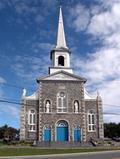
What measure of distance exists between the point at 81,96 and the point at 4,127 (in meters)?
48.6

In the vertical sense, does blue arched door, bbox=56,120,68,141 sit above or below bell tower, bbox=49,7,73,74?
below

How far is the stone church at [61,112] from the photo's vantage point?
50281 millimetres

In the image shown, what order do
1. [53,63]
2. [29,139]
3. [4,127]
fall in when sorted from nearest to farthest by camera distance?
[29,139], [53,63], [4,127]

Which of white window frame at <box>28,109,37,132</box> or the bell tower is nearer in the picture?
white window frame at <box>28,109,37,132</box>

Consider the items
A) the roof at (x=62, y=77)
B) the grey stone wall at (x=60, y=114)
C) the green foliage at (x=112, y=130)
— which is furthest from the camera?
the green foliage at (x=112, y=130)

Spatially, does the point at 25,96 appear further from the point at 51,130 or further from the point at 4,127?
the point at 4,127

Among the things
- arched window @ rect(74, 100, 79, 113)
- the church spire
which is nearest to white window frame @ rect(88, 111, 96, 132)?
arched window @ rect(74, 100, 79, 113)

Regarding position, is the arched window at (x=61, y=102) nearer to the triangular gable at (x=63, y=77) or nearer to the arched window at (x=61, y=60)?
the triangular gable at (x=63, y=77)

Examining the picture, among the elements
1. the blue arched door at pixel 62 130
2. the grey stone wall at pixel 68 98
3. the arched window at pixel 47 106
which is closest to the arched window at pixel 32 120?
the grey stone wall at pixel 68 98

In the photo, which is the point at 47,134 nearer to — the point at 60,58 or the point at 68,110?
the point at 68,110

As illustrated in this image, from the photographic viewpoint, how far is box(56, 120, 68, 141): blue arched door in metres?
50.4

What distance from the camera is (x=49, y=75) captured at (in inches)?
2062

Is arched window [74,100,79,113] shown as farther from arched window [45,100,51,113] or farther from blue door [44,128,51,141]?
blue door [44,128,51,141]

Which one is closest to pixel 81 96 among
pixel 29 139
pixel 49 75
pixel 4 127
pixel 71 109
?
pixel 71 109
